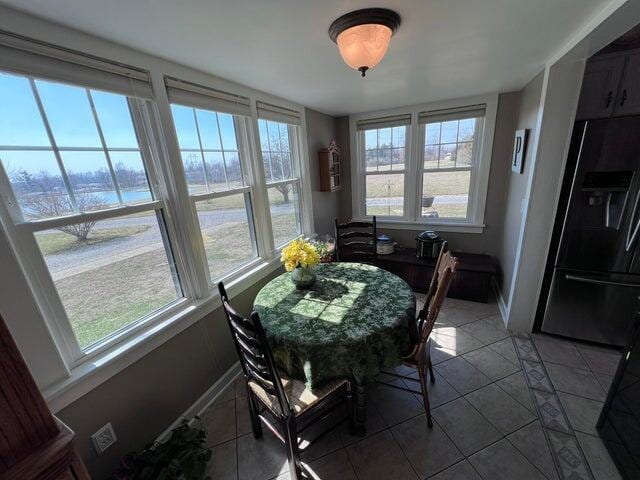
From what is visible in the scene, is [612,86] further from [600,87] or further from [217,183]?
[217,183]

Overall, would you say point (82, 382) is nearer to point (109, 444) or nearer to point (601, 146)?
point (109, 444)

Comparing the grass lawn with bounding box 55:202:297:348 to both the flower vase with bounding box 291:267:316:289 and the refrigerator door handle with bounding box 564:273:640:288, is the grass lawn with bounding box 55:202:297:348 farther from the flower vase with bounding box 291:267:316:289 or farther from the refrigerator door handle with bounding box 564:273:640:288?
the refrigerator door handle with bounding box 564:273:640:288

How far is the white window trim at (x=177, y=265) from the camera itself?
1.16 meters

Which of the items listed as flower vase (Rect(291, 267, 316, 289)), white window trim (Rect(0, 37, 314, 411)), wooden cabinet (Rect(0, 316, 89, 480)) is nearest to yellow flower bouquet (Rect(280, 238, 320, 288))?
flower vase (Rect(291, 267, 316, 289))

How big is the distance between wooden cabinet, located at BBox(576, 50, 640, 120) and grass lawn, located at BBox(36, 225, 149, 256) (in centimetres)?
308

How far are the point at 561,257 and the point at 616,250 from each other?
311mm

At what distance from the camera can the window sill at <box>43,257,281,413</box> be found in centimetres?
118

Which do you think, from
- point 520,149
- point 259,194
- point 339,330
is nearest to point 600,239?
point 520,149

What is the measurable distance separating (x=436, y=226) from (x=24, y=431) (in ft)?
11.8

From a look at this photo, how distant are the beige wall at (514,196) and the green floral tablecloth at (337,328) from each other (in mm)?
1484

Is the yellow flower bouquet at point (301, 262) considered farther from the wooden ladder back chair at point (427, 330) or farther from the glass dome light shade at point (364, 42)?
the glass dome light shade at point (364, 42)

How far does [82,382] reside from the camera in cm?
124

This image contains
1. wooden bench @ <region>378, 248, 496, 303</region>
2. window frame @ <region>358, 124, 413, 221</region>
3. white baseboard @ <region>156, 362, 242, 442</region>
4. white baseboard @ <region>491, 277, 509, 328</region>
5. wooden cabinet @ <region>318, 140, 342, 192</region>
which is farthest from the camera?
window frame @ <region>358, 124, 413, 221</region>

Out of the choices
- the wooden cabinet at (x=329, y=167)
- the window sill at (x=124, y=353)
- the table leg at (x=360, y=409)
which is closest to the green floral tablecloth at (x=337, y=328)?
the table leg at (x=360, y=409)
